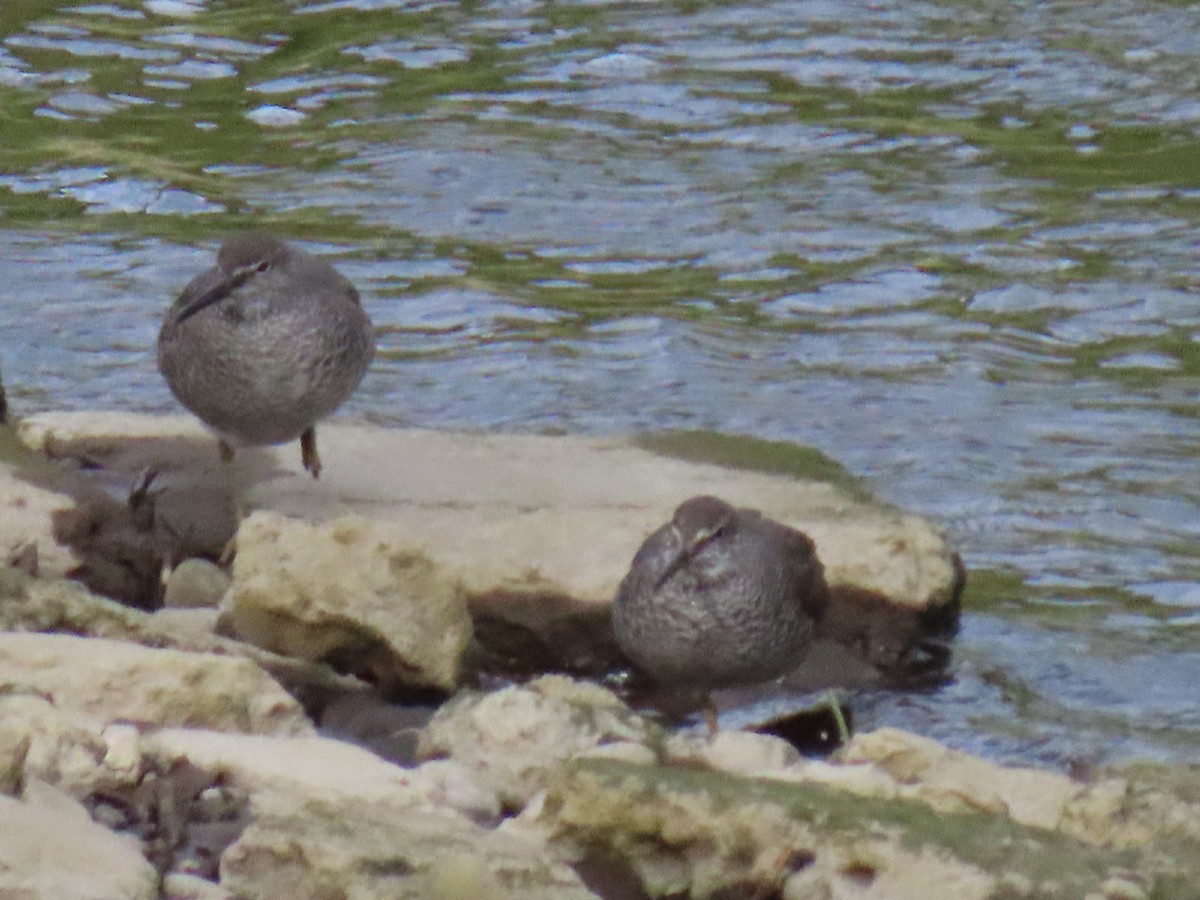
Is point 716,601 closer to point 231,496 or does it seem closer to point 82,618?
point 231,496

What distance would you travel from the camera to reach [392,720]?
19.7 feet

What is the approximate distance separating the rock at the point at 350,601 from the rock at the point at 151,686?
0.90 metres

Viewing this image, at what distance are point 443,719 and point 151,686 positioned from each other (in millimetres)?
750

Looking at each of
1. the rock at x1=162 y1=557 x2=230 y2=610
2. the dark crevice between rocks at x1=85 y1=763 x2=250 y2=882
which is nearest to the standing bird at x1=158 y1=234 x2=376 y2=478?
the rock at x1=162 y1=557 x2=230 y2=610

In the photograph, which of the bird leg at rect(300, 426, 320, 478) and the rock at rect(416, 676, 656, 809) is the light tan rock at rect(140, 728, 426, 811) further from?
the bird leg at rect(300, 426, 320, 478)

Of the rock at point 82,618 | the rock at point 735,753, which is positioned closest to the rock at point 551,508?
the rock at point 82,618

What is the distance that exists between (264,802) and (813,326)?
5972mm

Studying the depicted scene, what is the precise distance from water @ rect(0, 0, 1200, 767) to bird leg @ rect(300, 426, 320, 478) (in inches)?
61.9

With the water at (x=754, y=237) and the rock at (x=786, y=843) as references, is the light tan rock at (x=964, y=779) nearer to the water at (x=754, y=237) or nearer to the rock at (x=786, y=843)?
the rock at (x=786, y=843)

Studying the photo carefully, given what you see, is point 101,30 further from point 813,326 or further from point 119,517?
point 119,517

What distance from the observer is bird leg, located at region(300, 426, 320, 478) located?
7840 millimetres

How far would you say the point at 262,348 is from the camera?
25.4 ft

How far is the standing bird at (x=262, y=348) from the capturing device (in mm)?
7707

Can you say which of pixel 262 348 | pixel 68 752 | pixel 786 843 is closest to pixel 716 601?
pixel 262 348
